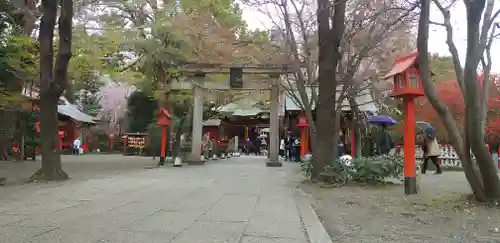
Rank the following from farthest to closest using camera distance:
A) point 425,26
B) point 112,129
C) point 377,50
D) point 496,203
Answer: point 112,129, point 377,50, point 425,26, point 496,203

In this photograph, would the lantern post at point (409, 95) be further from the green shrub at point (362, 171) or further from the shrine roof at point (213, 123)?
the shrine roof at point (213, 123)

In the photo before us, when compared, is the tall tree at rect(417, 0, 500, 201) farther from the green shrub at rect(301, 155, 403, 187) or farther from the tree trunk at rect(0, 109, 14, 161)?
the tree trunk at rect(0, 109, 14, 161)

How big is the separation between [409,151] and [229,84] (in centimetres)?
1091

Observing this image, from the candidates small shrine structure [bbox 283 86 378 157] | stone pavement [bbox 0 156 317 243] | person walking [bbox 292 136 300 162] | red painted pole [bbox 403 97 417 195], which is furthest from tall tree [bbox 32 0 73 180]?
person walking [bbox 292 136 300 162]

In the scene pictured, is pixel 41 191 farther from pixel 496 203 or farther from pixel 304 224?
pixel 496 203

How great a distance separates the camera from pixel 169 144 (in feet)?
88.6

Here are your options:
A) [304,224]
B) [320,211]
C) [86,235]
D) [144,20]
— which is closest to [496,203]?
[320,211]

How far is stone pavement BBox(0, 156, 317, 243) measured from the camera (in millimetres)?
4945

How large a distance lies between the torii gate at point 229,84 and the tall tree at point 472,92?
992 cm

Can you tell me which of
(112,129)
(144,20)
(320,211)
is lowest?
(320,211)

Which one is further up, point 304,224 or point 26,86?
point 26,86

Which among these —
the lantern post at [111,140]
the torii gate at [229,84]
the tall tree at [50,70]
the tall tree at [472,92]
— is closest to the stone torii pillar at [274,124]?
the torii gate at [229,84]

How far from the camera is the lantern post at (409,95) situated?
28.1ft

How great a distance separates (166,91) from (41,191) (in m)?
12.4
